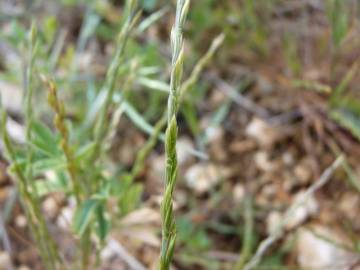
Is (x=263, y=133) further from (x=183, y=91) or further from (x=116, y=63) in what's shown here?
(x=116, y=63)

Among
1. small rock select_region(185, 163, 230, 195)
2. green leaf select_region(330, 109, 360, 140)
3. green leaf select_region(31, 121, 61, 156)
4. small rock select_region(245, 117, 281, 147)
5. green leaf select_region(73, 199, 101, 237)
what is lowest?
small rock select_region(185, 163, 230, 195)

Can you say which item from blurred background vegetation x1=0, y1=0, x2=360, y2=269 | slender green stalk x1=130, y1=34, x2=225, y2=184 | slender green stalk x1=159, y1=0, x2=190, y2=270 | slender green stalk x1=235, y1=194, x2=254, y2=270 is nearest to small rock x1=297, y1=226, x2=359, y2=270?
blurred background vegetation x1=0, y1=0, x2=360, y2=269

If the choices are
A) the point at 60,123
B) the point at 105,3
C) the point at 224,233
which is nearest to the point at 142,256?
the point at 224,233

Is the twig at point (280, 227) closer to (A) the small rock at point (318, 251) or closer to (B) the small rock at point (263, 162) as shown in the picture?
(A) the small rock at point (318, 251)

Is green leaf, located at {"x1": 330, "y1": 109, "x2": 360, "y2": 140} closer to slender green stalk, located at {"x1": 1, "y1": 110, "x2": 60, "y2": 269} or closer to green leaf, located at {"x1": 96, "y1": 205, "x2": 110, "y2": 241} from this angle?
green leaf, located at {"x1": 96, "y1": 205, "x2": 110, "y2": 241}

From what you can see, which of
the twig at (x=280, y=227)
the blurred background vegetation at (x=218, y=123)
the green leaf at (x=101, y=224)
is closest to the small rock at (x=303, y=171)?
the blurred background vegetation at (x=218, y=123)

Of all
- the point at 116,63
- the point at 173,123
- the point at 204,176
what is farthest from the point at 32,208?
the point at 204,176

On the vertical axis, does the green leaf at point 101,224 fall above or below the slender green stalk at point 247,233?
above
